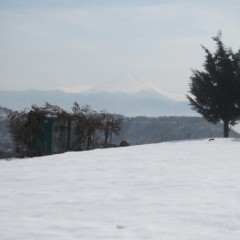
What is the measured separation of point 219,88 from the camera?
21.1m

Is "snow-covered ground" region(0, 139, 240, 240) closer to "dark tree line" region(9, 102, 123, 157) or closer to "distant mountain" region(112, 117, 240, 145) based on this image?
"dark tree line" region(9, 102, 123, 157)

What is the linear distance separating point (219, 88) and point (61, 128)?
878cm

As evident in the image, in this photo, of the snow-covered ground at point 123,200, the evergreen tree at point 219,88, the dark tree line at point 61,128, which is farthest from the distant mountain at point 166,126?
the snow-covered ground at point 123,200

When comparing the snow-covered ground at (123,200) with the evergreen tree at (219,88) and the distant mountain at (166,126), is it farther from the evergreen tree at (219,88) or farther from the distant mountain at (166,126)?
the distant mountain at (166,126)

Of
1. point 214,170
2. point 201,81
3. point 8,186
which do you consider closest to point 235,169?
point 214,170

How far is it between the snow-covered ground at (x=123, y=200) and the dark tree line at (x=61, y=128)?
5627mm

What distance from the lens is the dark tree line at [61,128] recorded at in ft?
51.7

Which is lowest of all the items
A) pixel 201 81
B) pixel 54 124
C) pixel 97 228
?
pixel 97 228

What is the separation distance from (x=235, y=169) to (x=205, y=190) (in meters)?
2.29

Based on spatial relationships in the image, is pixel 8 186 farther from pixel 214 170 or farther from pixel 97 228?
pixel 214 170

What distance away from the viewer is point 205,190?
652 centimetres

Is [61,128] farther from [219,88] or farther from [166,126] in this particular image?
[166,126]

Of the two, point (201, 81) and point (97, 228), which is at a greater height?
point (201, 81)

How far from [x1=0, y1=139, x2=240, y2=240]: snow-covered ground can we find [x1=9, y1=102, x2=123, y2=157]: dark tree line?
563 centimetres
